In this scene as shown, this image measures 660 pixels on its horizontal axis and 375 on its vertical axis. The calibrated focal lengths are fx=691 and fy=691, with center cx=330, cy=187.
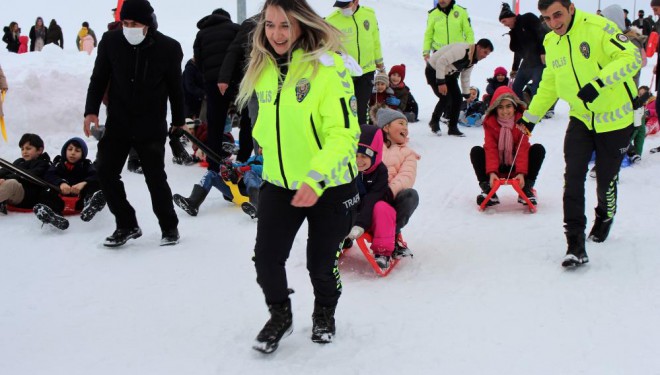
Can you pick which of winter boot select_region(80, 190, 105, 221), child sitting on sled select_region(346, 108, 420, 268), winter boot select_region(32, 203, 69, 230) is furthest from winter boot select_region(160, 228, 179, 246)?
child sitting on sled select_region(346, 108, 420, 268)

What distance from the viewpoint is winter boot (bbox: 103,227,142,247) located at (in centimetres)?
549

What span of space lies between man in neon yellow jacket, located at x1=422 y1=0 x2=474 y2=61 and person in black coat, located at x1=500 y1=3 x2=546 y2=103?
26.7 inches

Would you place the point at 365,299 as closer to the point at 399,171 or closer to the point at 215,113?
the point at 399,171

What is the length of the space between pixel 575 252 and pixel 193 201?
346cm

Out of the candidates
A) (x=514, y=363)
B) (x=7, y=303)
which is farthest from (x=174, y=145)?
(x=514, y=363)

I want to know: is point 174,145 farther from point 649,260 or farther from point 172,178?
point 649,260

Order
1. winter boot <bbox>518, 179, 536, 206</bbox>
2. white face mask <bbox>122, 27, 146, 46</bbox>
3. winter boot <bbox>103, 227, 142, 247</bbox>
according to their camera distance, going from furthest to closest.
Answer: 1. winter boot <bbox>518, 179, 536, 206</bbox>
2. winter boot <bbox>103, 227, 142, 247</bbox>
3. white face mask <bbox>122, 27, 146, 46</bbox>

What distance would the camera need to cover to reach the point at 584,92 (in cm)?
442

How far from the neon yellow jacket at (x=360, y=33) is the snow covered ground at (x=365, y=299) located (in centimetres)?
176

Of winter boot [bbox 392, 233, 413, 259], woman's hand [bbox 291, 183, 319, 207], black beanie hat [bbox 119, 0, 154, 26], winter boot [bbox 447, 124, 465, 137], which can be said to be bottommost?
winter boot [bbox 447, 124, 465, 137]

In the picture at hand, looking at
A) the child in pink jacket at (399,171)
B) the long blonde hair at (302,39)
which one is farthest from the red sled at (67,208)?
the long blonde hair at (302,39)

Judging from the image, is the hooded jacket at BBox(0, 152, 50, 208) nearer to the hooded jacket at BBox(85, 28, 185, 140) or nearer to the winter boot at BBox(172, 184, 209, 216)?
the winter boot at BBox(172, 184, 209, 216)

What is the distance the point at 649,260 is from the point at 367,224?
204cm

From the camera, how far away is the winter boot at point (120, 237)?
5493 mm
